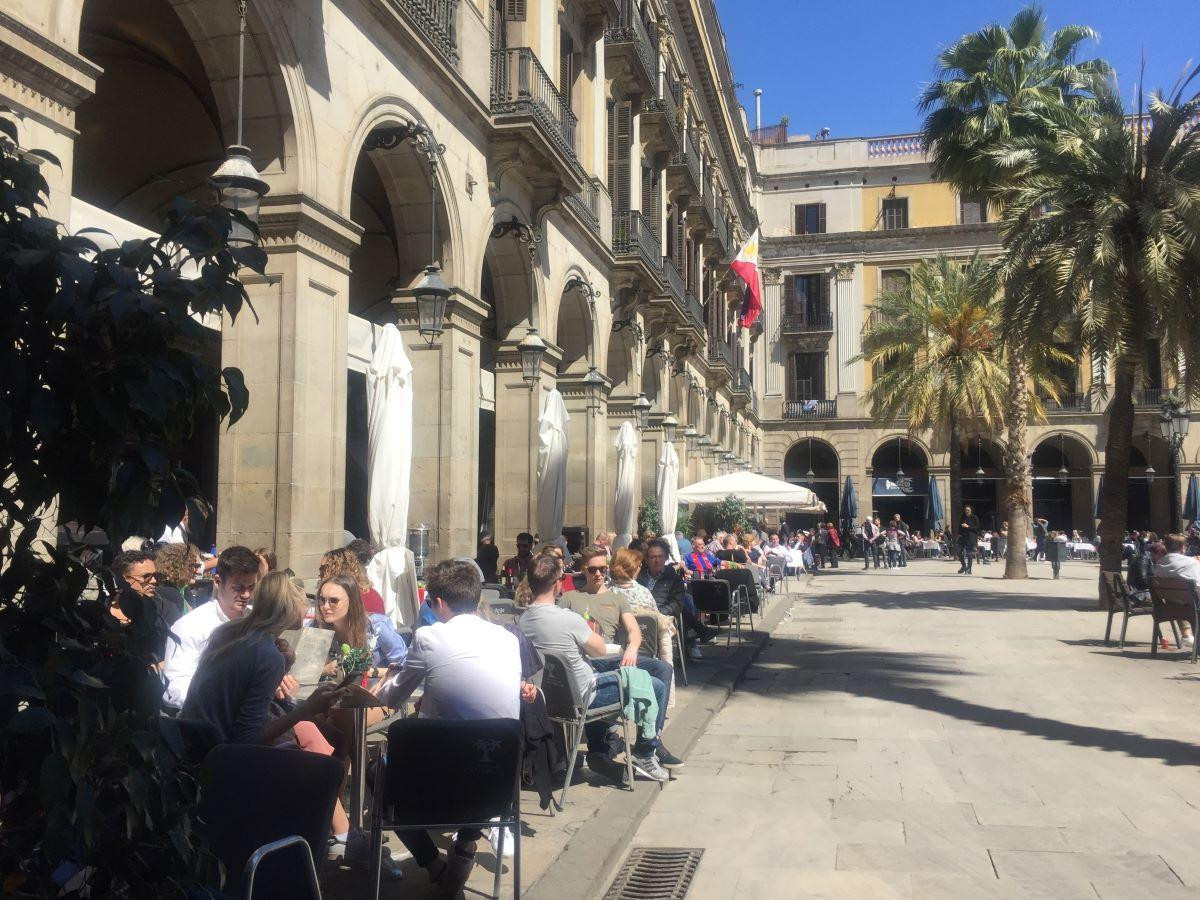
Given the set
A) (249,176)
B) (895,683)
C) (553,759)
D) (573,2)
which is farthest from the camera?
(573,2)

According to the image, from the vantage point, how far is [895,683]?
10711mm

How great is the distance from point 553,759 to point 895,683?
6.07 metres

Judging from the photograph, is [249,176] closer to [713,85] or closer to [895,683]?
[895,683]

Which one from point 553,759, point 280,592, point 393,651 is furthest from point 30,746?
point 393,651

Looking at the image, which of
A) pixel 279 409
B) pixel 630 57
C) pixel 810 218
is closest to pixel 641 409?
pixel 630 57

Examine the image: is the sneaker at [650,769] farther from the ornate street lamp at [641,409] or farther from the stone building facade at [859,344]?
the stone building facade at [859,344]

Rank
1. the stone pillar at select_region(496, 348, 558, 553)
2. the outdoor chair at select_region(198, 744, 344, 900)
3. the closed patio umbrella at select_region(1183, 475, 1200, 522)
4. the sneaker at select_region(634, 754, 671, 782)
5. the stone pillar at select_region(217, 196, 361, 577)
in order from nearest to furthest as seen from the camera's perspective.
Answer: the outdoor chair at select_region(198, 744, 344, 900)
the sneaker at select_region(634, 754, 671, 782)
the stone pillar at select_region(217, 196, 361, 577)
the stone pillar at select_region(496, 348, 558, 553)
the closed patio umbrella at select_region(1183, 475, 1200, 522)

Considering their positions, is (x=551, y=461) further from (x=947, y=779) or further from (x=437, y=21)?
(x=947, y=779)

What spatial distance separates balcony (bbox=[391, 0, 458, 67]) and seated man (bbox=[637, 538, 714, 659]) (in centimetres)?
624

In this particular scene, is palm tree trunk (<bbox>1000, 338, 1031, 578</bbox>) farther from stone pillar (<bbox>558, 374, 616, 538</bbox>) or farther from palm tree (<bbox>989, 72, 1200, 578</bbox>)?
stone pillar (<bbox>558, 374, 616, 538</bbox>)

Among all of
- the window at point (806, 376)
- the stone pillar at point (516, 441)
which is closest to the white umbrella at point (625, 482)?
the stone pillar at point (516, 441)

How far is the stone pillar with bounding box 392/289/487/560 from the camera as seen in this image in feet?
43.5

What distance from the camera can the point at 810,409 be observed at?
51.2 m

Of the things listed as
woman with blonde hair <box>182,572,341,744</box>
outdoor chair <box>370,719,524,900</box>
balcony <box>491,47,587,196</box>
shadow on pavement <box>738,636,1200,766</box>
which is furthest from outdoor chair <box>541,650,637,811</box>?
balcony <box>491,47,587,196</box>
